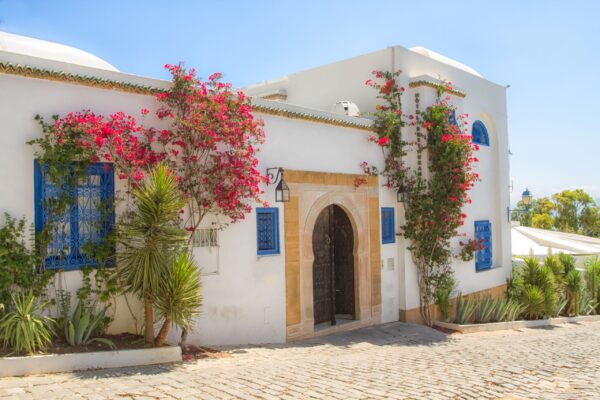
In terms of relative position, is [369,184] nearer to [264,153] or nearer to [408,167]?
[408,167]

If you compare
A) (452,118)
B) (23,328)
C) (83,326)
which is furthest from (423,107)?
(23,328)

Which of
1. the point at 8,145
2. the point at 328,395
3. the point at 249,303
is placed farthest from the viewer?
the point at 249,303

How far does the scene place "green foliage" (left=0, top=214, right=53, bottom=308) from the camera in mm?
5965

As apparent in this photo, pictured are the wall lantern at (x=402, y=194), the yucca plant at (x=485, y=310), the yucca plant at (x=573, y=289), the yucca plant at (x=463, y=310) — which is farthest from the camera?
the yucca plant at (x=573, y=289)

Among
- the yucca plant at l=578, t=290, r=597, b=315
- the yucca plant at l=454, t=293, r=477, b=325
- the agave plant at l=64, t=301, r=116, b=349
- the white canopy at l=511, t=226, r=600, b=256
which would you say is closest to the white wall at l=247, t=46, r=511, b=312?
the yucca plant at l=454, t=293, r=477, b=325

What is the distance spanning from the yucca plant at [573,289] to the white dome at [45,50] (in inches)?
504

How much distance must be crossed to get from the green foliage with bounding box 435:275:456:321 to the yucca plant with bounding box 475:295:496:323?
1.25m

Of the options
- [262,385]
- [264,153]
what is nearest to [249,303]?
[264,153]

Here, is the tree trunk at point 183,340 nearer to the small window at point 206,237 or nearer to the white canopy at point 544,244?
the small window at point 206,237

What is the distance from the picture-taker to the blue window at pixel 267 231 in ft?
29.2

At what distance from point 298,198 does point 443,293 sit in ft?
14.2

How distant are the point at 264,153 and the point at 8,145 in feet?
12.6

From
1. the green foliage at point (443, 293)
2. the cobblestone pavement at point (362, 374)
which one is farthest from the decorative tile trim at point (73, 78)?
A: the green foliage at point (443, 293)

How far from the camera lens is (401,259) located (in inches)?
453
